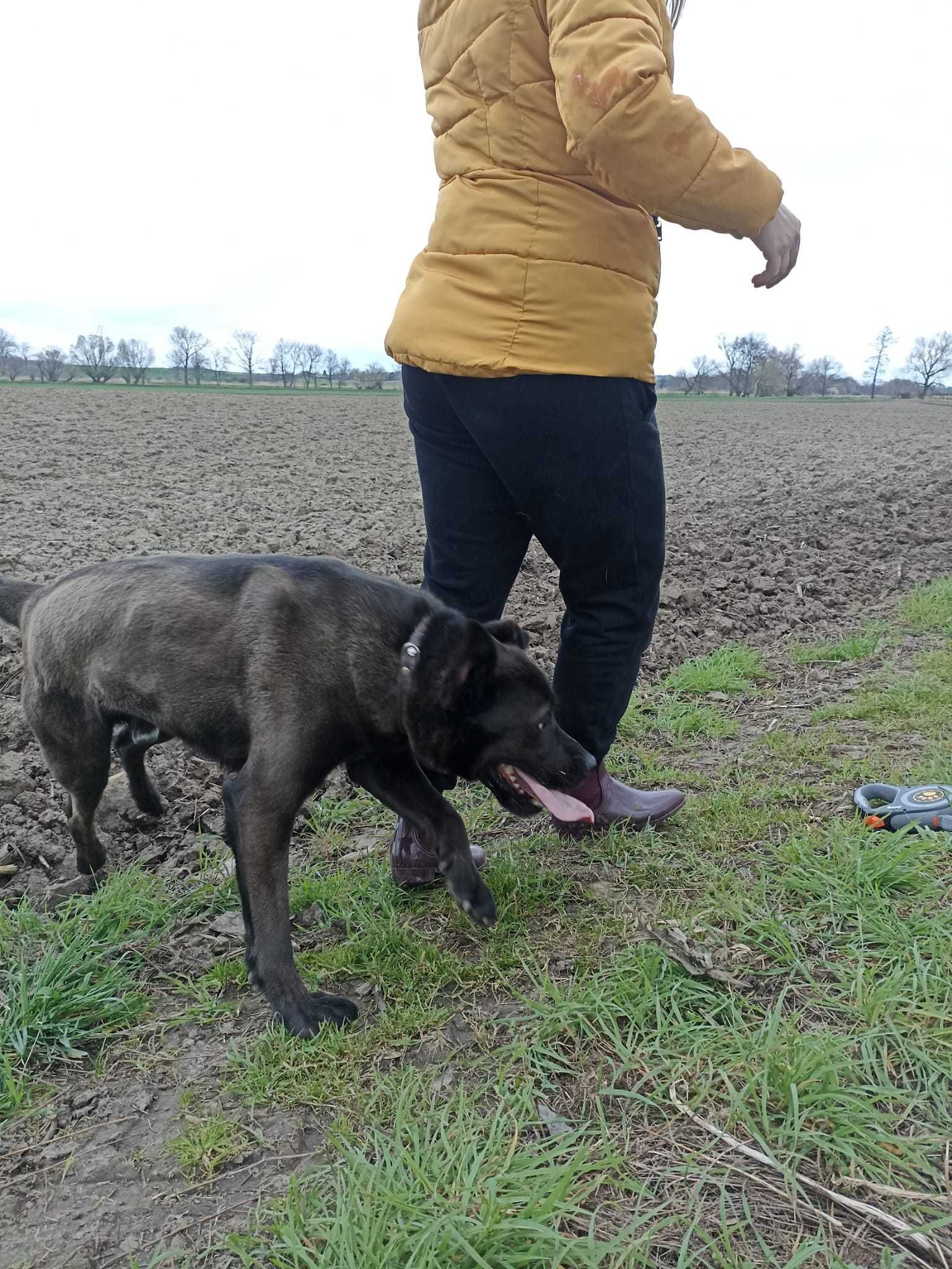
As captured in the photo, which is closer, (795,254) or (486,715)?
(795,254)

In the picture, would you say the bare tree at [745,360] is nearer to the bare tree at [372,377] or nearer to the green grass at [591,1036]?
the bare tree at [372,377]

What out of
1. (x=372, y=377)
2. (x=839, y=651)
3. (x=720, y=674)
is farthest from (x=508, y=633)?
(x=372, y=377)

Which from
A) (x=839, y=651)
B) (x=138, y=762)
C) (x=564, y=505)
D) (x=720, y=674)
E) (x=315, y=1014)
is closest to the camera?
(x=315, y=1014)

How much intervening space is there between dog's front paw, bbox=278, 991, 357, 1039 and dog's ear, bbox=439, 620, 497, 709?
3.28 feet

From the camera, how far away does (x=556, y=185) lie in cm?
275

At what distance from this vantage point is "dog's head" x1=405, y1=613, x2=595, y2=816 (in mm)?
3051

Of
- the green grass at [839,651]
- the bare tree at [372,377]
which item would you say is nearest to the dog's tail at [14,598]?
the green grass at [839,651]

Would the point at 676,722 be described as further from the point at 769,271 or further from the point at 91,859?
the point at 91,859

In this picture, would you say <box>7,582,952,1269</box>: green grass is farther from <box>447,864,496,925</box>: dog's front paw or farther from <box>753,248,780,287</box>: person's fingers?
<box>753,248,780,287</box>: person's fingers

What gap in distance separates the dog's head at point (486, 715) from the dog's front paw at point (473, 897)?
0.38 metres

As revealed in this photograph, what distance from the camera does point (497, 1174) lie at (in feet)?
6.66

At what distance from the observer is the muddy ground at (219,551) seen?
87.9 inches

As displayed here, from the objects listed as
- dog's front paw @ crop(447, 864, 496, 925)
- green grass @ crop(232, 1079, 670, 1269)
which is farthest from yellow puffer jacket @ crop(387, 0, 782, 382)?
green grass @ crop(232, 1079, 670, 1269)

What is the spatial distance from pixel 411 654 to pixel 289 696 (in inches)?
16.9
